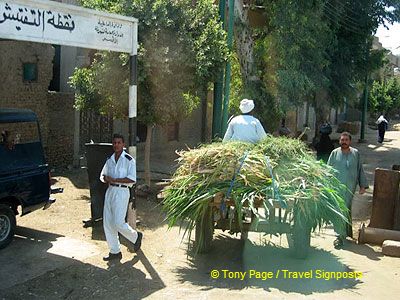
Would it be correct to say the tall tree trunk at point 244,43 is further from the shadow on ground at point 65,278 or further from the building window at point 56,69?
the shadow on ground at point 65,278

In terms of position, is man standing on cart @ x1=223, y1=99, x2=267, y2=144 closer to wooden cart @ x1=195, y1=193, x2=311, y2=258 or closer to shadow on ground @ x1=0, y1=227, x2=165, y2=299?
wooden cart @ x1=195, y1=193, x2=311, y2=258

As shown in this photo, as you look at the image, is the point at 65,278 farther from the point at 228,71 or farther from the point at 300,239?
the point at 228,71

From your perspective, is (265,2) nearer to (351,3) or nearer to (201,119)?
(351,3)

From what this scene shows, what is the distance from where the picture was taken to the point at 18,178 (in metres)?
6.98

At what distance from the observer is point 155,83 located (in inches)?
373

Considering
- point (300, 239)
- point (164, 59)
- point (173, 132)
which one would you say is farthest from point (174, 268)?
point (173, 132)

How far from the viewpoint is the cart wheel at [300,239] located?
6171 mm

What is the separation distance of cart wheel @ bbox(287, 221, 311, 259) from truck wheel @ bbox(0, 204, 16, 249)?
12.7 feet

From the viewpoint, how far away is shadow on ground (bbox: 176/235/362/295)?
567 centimetres

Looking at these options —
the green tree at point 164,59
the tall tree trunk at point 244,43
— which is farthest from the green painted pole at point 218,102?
the tall tree trunk at point 244,43

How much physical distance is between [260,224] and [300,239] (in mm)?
571

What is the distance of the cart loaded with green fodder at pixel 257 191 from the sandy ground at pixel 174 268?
1.57 ft

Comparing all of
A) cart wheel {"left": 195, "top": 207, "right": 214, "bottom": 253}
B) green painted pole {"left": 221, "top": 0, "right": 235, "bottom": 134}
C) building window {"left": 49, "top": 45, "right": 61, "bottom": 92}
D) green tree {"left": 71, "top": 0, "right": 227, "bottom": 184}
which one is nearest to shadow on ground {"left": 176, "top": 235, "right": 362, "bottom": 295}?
cart wheel {"left": 195, "top": 207, "right": 214, "bottom": 253}

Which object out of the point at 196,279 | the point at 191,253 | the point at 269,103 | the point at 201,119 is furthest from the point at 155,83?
the point at 201,119
